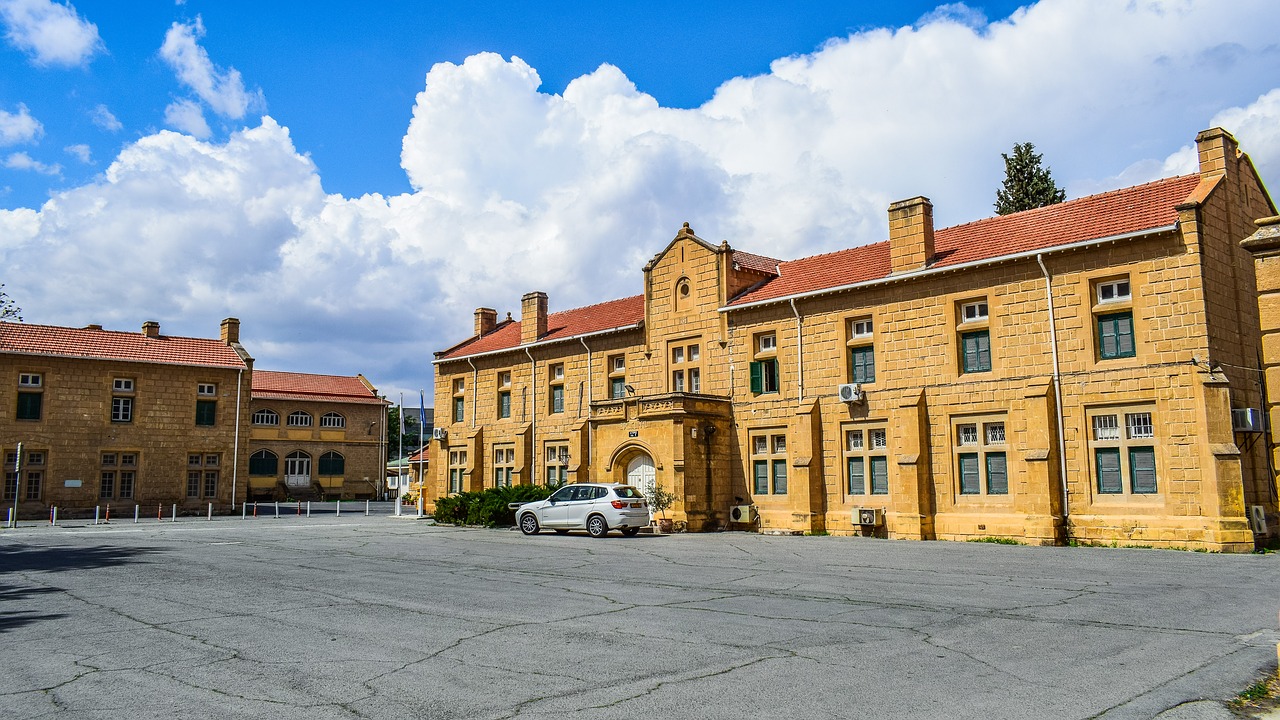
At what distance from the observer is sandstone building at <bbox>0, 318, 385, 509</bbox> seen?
134 feet

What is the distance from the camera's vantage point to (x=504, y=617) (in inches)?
444

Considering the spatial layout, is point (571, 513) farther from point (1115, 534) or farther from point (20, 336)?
point (20, 336)

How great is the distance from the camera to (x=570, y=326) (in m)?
39.3

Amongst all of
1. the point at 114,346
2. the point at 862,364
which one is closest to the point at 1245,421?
the point at 862,364

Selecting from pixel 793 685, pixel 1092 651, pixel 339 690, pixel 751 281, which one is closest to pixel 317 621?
pixel 339 690

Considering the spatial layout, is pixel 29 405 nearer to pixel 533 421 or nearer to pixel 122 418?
pixel 122 418

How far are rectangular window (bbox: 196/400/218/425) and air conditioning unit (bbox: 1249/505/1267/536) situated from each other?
146 ft

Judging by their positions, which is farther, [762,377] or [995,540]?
[762,377]

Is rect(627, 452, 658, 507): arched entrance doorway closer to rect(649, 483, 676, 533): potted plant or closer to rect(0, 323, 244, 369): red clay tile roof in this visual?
rect(649, 483, 676, 533): potted plant

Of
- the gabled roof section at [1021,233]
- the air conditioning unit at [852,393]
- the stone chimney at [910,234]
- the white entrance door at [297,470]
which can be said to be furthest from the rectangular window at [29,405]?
the stone chimney at [910,234]

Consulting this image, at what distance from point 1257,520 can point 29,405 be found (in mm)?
47822

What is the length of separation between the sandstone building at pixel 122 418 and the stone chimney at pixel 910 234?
113 ft

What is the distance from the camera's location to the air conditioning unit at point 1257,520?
67.4ft

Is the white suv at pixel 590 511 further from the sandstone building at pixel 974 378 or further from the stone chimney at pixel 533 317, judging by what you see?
the stone chimney at pixel 533 317
